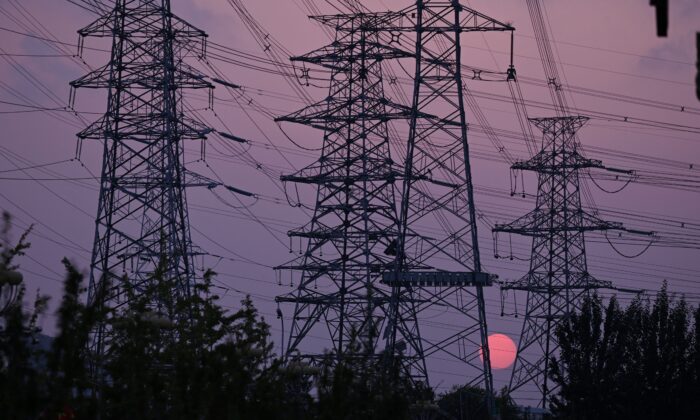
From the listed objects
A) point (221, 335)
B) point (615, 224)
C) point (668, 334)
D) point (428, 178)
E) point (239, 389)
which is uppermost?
point (615, 224)

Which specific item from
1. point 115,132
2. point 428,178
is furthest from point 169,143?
point 428,178

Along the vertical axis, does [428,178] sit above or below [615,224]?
below

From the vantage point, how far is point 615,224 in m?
59.6

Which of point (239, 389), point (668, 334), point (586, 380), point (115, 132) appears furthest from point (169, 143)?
point (239, 389)

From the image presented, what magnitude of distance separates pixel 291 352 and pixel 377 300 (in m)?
5.35

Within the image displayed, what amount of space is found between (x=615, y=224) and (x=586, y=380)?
1398cm

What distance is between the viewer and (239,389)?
16312 mm

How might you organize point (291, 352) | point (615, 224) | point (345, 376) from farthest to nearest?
1. point (615, 224)
2. point (291, 352)
3. point (345, 376)

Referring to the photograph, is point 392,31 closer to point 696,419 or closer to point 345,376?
point 696,419

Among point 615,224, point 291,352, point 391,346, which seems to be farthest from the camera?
point 615,224

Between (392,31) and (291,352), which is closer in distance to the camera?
(291,352)

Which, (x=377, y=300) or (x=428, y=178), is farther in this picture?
(x=377, y=300)

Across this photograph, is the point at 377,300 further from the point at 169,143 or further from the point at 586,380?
the point at 169,143

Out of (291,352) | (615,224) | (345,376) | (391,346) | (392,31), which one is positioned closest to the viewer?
(345,376)
